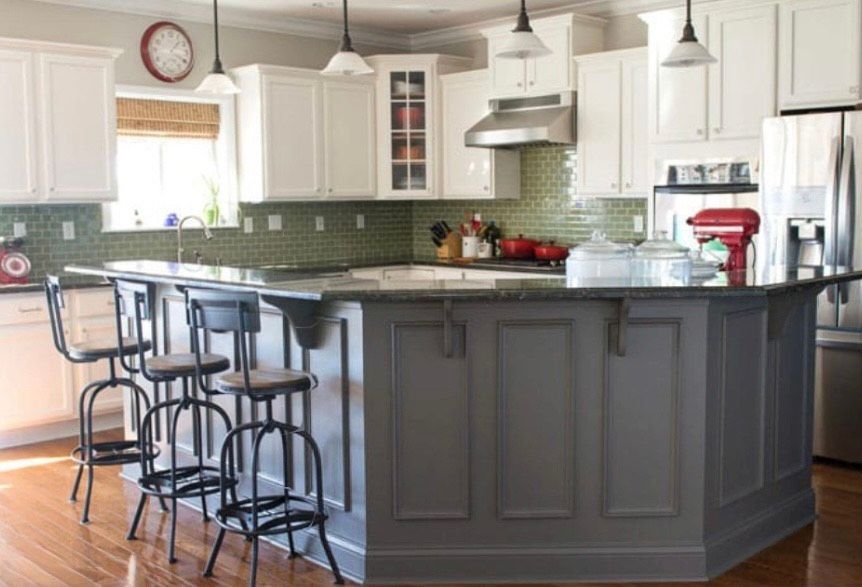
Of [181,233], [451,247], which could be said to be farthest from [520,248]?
[181,233]

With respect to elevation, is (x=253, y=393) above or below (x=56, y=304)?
below

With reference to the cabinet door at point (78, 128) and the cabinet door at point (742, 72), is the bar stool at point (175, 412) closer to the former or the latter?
the cabinet door at point (78, 128)

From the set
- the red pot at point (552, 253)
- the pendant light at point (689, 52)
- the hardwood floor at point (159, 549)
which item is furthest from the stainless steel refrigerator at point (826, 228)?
the red pot at point (552, 253)

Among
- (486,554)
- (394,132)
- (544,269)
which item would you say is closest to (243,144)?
(394,132)

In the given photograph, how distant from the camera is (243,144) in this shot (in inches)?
284

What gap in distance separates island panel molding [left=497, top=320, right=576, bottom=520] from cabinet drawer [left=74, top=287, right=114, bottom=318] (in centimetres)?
326

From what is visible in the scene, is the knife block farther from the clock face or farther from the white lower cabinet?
the white lower cabinet

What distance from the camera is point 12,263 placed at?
6.07 m

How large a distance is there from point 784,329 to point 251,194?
13.7 feet

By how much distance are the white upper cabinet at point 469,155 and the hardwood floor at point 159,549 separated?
3307 millimetres

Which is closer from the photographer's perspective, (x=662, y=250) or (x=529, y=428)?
(x=529, y=428)

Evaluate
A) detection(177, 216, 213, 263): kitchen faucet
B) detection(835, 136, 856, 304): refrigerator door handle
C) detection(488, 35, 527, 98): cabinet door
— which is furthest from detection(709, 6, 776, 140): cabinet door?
detection(177, 216, 213, 263): kitchen faucet

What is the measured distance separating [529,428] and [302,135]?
4.12 meters

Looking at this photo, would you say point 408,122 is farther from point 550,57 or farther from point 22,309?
point 22,309
